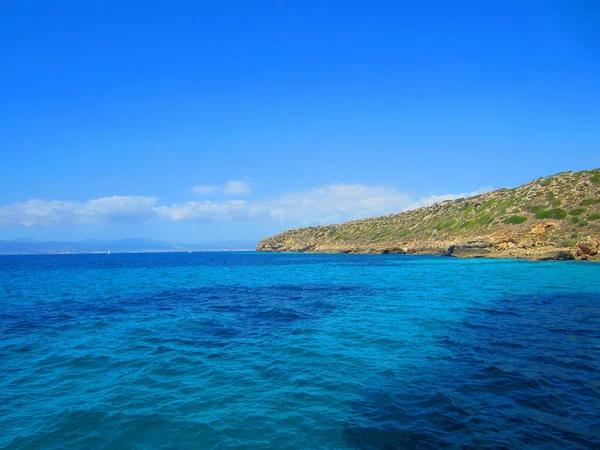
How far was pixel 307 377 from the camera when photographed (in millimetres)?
13828

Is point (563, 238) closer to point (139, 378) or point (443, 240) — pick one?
point (443, 240)

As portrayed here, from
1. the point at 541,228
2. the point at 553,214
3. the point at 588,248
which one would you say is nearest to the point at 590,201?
the point at 553,214

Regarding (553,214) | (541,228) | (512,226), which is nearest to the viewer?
(541,228)

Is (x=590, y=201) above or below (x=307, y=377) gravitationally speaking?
above

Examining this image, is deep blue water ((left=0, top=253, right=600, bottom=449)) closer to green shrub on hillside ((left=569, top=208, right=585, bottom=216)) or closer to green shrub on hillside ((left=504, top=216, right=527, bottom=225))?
green shrub on hillside ((left=569, top=208, right=585, bottom=216))

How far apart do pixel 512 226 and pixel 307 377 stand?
306ft

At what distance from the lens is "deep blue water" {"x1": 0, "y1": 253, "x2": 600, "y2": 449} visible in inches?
383

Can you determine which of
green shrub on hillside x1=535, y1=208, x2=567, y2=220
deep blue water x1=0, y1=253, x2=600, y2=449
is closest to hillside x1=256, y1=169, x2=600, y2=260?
green shrub on hillside x1=535, y1=208, x2=567, y2=220

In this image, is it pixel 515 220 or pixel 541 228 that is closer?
pixel 541 228

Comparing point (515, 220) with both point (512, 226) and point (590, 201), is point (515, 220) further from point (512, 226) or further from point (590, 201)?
point (590, 201)

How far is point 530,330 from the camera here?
19.8m

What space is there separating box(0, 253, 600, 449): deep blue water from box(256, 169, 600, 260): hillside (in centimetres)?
5561

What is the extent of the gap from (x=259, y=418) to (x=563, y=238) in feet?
270

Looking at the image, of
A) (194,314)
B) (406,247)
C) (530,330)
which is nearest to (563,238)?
(406,247)
